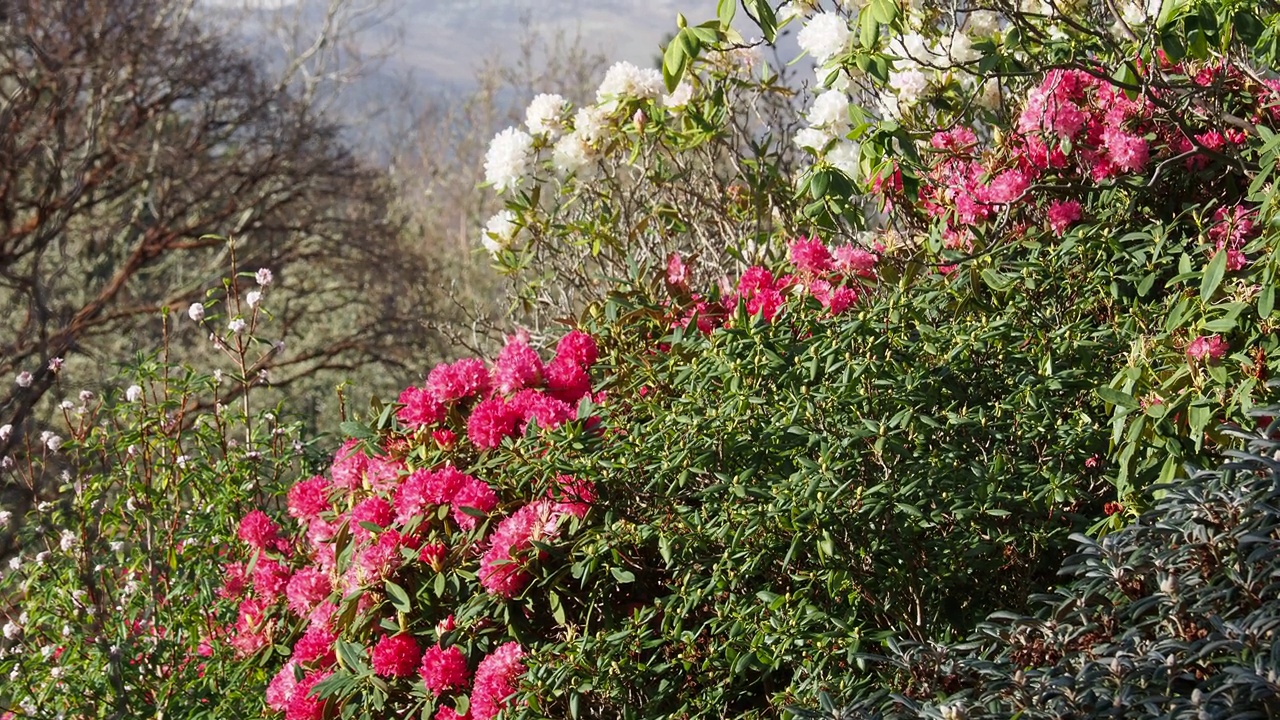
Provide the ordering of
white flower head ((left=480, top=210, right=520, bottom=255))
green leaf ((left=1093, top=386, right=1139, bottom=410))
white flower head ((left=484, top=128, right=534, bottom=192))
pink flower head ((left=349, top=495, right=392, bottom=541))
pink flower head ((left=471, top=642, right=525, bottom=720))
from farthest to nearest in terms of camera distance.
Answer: white flower head ((left=480, top=210, right=520, bottom=255)) < white flower head ((left=484, top=128, right=534, bottom=192)) < pink flower head ((left=349, top=495, right=392, bottom=541)) < pink flower head ((left=471, top=642, right=525, bottom=720)) < green leaf ((left=1093, top=386, right=1139, bottom=410))

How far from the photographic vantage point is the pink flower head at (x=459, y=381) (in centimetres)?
247

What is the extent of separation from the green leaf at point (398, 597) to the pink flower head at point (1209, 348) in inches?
57.1

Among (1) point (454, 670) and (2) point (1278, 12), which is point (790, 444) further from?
(2) point (1278, 12)

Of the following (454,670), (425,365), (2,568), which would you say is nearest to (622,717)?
(454,670)

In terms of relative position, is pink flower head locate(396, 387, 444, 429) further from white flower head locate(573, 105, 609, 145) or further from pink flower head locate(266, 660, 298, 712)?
white flower head locate(573, 105, 609, 145)

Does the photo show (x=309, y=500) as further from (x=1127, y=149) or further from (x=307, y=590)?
(x=1127, y=149)

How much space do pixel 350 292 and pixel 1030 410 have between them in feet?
26.7

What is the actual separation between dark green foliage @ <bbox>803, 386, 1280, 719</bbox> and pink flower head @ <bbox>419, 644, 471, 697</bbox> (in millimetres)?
745

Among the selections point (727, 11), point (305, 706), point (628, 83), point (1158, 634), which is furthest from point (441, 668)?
point (628, 83)

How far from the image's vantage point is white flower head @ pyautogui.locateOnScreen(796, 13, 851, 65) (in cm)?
283

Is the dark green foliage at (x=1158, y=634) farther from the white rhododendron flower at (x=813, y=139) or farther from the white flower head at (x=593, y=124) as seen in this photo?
the white flower head at (x=593, y=124)

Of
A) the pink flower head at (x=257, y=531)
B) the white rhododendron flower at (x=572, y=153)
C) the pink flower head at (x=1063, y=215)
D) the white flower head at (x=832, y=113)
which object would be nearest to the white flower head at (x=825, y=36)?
the white flower head at (x=832, y=113)

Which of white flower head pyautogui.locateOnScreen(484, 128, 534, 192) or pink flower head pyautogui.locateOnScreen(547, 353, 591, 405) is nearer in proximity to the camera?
pink flower head pyautogui.locateOnScreen(547, 353, 591, 405)

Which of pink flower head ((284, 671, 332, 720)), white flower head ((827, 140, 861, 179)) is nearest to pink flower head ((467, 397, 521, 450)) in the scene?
pink flower head ((284, 671, 332, 720))
